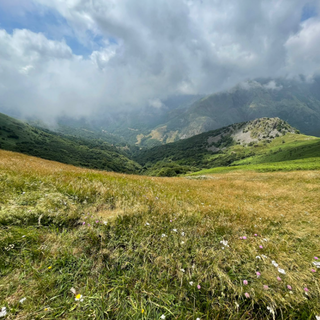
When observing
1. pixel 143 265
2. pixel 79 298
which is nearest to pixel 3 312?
pixel 79 298

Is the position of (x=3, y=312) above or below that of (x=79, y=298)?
above

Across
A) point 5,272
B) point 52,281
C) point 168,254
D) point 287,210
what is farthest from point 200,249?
point 287,210

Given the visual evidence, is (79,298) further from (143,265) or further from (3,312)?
(143,265)

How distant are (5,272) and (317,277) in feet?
21.4

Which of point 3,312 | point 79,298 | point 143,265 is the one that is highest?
point 3,312

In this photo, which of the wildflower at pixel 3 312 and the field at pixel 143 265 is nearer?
the wildflower at pixel 3 312

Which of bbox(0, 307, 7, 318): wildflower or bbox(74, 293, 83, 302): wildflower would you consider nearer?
bbox(0, 307, 7, 318): wildflower

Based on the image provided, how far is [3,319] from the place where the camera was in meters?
2.10

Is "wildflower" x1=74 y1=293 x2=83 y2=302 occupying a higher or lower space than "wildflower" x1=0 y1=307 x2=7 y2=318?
lower

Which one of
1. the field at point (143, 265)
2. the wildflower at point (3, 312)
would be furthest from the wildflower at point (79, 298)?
the wildflower at point (3, 312)

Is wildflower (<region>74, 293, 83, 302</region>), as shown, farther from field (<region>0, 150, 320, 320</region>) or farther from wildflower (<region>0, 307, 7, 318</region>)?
wildflower (<region>0, 307, 7, 318</region>)

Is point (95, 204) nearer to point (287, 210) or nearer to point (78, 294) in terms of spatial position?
point (78, 294)

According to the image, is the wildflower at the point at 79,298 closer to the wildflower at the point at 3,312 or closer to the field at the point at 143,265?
the field at the point at 143,265

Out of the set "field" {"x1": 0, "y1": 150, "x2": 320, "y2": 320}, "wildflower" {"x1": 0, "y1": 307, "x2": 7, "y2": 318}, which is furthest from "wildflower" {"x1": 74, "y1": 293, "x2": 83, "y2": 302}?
"wildflower" {"x1": 0, "y1": 307, "x2": 7, "y2": 318}
